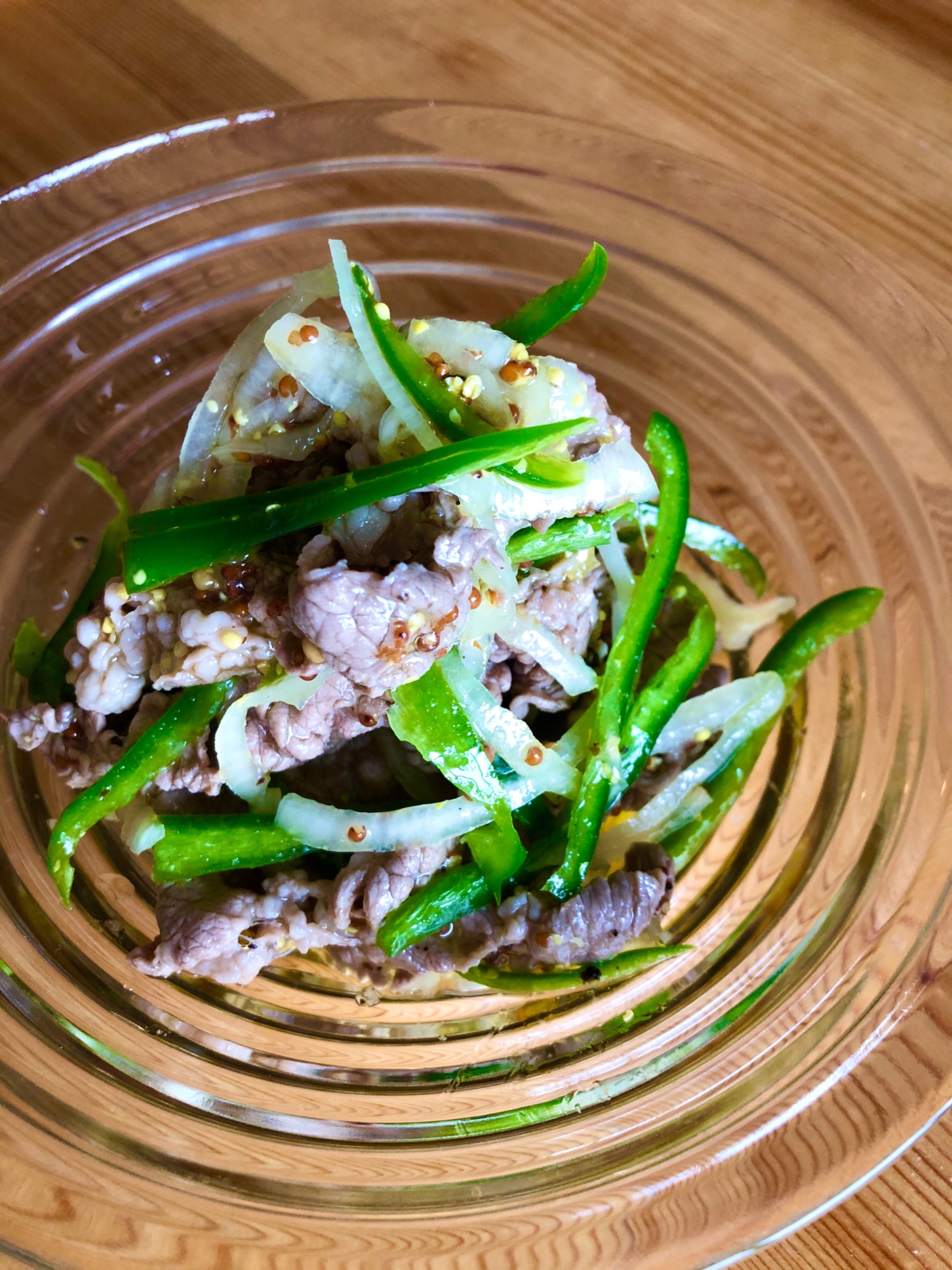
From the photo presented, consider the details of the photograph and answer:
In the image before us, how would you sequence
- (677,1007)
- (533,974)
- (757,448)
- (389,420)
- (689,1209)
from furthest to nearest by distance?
1. (757,448)
2. (677,1007)
3. (533,974)
4. (689,1209)
5. (389,420)

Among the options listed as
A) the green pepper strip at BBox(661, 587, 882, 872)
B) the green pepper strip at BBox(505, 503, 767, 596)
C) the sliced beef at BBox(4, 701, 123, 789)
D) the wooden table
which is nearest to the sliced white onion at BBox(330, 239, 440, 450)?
the green pepper strip at BBox(505, 503, 767, 596)

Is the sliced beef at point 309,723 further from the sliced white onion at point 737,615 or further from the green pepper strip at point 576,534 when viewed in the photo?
the sliced white onion at point 737,615

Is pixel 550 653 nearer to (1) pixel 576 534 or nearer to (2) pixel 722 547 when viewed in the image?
(1) pixel 576 534

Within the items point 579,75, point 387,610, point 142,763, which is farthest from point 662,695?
point 579,75

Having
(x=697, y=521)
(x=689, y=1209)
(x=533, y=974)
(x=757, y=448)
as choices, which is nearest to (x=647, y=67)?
(x=757, y=448)

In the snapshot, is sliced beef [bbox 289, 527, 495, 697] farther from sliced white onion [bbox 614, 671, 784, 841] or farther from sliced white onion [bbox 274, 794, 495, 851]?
sliced white onion [bbox 614, 671, 784, 841]

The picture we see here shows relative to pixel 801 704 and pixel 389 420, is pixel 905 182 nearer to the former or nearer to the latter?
pixel 801 704

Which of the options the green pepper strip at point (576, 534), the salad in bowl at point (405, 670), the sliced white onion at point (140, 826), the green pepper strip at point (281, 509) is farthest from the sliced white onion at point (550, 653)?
the sliced white onion at point (140, 826)
